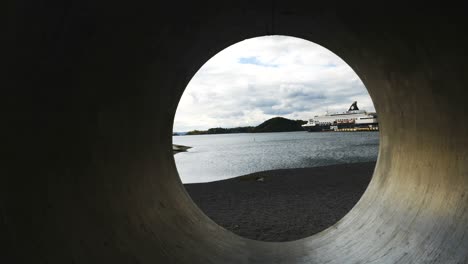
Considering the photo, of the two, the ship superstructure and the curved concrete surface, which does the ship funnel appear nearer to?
the ship superstructure

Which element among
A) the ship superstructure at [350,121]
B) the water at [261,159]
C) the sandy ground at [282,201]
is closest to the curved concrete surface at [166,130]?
the sandy ground at [282,201]

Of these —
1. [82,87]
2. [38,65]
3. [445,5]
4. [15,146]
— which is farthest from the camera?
[445,5]

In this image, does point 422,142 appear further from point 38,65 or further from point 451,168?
point 38,65

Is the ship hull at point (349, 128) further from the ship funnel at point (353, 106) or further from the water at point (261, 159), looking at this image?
the water at point (261, 159)

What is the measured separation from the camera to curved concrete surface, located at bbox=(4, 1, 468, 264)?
174cm

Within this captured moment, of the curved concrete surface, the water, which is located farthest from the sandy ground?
the water

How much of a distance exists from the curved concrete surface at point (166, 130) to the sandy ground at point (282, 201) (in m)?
2.04

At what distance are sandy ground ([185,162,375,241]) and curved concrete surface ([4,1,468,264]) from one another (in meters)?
2.04

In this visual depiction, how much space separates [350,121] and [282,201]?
82.2 m

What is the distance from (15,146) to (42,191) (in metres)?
0.31

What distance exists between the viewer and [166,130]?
491cm

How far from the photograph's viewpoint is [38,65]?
5.74ft

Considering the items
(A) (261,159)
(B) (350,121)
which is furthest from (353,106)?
(A) (261,159)

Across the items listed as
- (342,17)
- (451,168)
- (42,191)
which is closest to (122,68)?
(42,191)
